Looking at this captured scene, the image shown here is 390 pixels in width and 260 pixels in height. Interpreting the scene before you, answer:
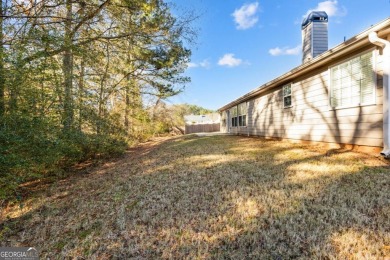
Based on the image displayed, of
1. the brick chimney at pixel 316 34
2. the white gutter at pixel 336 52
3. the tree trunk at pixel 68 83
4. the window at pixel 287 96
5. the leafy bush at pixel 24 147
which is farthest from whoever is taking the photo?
the brick chimney at pixel 316 34

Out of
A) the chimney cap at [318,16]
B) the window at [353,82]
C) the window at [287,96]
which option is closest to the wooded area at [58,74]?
the window at [287,96]

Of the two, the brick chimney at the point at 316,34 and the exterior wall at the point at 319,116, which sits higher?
the brick chimney at the point at 316,34

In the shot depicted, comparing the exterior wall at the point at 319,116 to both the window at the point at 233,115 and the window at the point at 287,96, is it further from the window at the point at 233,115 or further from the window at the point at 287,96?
the window at the point at 233,115

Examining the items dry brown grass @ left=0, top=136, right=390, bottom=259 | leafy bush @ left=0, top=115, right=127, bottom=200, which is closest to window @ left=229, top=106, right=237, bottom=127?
dry brown grass @ left=0, top=136, right=390, bottom=259

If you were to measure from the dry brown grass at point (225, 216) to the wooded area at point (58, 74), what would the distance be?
1132mm

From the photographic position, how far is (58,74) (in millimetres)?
5316

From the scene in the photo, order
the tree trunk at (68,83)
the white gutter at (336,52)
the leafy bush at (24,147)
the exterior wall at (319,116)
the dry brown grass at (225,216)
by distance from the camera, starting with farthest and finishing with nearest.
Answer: the tree trunk at (68,83)
the exterior wall at (319,116)
the white gutter at (336,52)
the leafy bush at (24,147)
the dry brown grass at (225,216)

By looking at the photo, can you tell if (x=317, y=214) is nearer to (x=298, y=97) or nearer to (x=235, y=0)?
(x=298, y=97)

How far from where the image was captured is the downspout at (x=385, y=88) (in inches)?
171

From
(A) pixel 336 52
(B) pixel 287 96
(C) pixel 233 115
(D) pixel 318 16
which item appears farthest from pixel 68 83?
(C) pixel 233 115

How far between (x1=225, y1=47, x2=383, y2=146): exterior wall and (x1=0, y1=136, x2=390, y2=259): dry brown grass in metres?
0.83

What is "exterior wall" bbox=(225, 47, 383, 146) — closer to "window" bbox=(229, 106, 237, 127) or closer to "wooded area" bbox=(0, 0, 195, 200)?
"wooded area" bbox=(0, 0, 195, 200)

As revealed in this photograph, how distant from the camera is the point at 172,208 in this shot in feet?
9.90

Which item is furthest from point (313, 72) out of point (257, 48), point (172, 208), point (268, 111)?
point (257, 48)
